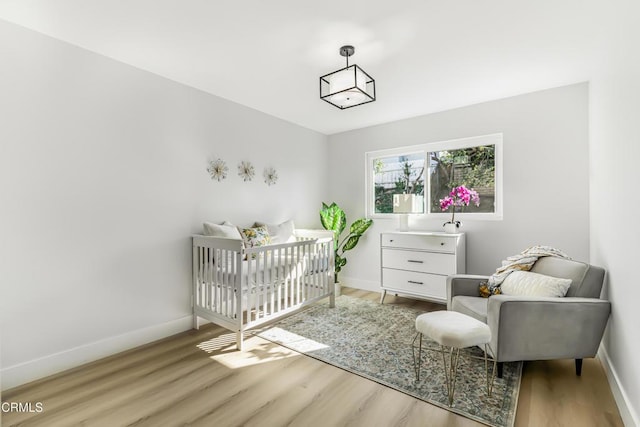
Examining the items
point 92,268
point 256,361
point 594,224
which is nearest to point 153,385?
point 256,361

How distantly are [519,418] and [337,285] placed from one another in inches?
101

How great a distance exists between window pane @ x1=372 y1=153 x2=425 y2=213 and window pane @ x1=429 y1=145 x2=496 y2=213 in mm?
158

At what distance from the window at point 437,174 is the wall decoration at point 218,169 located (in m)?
2.10

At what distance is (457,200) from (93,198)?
3538 millimetres

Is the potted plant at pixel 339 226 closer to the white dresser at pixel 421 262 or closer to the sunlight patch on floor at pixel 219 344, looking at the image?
the white dresser at pixel 421 262

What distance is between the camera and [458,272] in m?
3.21

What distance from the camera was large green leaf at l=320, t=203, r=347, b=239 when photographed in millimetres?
4188

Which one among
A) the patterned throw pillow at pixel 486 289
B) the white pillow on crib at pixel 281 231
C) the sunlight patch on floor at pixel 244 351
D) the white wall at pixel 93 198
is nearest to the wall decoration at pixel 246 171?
the white wall at pixel 93 198

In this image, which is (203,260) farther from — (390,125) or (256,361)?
(390,125)

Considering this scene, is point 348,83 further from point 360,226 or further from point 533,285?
point 360,226

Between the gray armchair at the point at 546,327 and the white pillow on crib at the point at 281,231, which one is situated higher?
the white pillow on crib at the point at 281,231

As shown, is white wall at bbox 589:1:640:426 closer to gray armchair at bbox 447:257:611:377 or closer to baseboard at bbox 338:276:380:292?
gray armchair at bbox 447:257:611:377

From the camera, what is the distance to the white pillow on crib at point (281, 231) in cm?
356

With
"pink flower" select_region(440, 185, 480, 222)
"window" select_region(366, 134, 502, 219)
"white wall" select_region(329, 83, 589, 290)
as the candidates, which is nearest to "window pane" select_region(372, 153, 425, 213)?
"window" select_region(366, 134, 502, 219)
